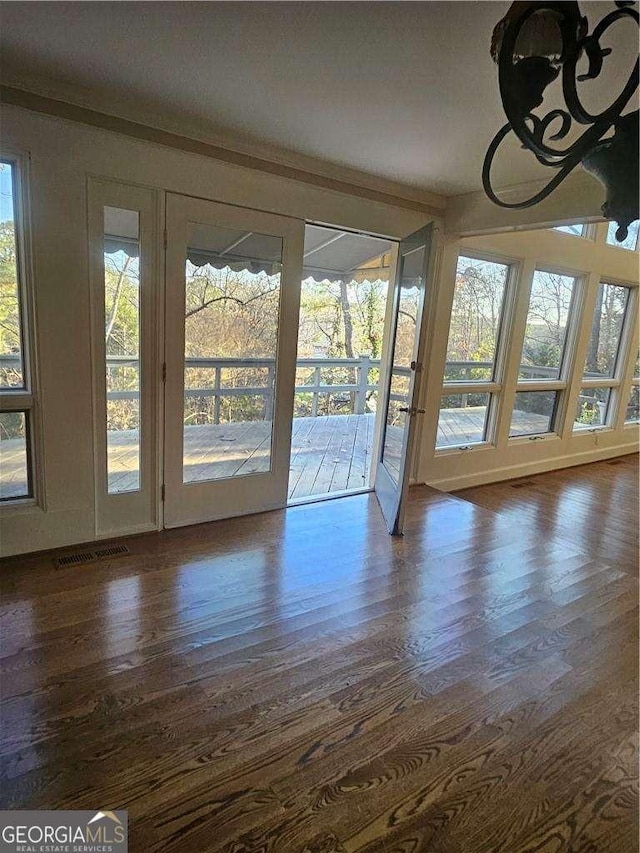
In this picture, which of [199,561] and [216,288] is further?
[216,288]

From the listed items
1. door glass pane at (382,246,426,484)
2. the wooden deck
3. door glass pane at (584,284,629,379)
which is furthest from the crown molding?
door glass pane at (584,284,629,379)

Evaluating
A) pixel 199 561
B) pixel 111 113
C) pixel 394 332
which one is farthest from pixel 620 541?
pixel 111 113

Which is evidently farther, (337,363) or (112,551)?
(337,363)

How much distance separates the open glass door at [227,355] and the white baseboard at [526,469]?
6.06 ft

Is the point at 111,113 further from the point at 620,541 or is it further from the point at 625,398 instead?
the point at 625,398

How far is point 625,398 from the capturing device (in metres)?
6.41

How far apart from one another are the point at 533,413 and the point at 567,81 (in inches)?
187

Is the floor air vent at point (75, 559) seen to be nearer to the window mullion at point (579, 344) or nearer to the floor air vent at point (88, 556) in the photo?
the floor air vent at point (88, 556)

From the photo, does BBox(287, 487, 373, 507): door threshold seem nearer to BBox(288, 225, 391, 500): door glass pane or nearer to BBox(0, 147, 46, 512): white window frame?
BBox(288, 225, 391, 500): door glass pane

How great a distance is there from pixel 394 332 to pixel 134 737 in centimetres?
329

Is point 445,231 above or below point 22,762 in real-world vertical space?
above

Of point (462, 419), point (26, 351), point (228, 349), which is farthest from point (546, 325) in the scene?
point (26, 351)

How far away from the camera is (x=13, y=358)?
2666 mm

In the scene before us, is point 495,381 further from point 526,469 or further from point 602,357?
point 602,357
